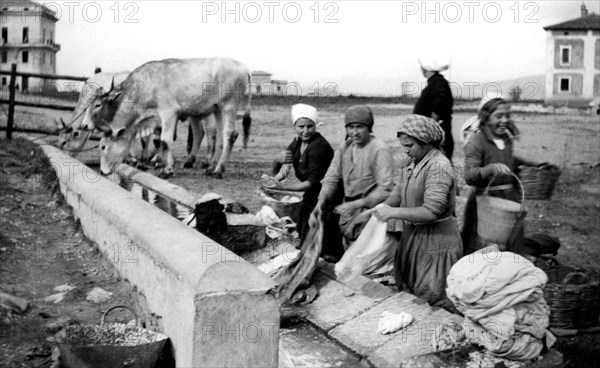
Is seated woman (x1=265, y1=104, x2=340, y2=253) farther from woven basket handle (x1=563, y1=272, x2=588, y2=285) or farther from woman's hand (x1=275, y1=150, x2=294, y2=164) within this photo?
woven basket handle (x1=563, y1=272, x2=588, y2=285)

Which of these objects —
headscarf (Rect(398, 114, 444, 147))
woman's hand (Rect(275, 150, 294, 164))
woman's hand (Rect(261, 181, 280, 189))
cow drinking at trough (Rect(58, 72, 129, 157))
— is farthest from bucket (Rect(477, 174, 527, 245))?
cow drinking at trough (Rect(58, 72, 129, 157))

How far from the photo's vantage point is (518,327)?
4.26 metres

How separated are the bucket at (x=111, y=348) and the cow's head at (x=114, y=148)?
7.96 m

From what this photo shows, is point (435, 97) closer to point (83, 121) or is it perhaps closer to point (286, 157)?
point (286, 157)

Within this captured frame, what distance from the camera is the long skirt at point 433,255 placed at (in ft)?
16.8

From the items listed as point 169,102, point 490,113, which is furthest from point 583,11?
point 490,113

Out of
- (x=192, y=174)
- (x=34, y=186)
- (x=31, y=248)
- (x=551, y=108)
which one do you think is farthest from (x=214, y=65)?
(x=551, y=108)

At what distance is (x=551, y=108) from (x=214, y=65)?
36.7ft

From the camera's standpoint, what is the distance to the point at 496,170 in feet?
17.7

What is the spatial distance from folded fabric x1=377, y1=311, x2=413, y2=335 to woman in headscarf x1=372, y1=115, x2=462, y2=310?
0.80ft

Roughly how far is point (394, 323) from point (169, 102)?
8.44 m

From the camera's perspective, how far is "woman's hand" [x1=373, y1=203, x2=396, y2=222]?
505cm

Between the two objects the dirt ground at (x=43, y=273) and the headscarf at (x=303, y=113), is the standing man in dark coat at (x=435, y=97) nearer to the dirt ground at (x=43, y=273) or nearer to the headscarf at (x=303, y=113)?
the headscarf at (x=303, y=113)

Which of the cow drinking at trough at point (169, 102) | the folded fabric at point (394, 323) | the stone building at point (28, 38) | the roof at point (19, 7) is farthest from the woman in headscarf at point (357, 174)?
the roof at point (19, 7)
